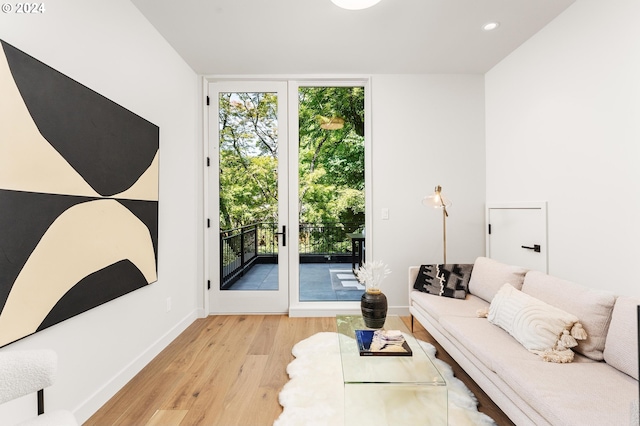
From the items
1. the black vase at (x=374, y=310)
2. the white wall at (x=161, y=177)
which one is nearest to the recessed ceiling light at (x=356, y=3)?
the white wall at (x=161, y=177)

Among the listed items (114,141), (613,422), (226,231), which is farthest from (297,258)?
(613,422)

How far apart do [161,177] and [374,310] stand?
83.8 inches

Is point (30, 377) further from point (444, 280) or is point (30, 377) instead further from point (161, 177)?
point (444, 280)

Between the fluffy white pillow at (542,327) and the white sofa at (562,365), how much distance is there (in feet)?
0.16

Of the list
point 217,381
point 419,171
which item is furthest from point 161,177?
point 419,171

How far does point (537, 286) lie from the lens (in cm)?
216

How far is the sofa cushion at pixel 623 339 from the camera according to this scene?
1475mm

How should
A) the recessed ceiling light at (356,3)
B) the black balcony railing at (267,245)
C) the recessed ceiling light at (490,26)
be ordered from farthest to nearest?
the black balcony railing at (267,245) < the recessed ceiling light at (490,26) < the recessed ceiling light at (356,3)

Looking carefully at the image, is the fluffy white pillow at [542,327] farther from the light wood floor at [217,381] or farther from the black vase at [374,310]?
the black vase at [374,310]

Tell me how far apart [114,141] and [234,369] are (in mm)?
1874

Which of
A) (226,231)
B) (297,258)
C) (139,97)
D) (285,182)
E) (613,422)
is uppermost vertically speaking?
(139,97)

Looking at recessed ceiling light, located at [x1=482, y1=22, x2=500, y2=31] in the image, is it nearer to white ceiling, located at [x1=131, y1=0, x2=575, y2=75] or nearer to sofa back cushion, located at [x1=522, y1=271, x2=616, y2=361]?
white ceiling, located at [x1=131, y1=0, x2=575, y2=75]

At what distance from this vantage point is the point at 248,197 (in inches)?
144

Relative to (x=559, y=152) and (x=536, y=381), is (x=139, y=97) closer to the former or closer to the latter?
(x=536, y=381)
